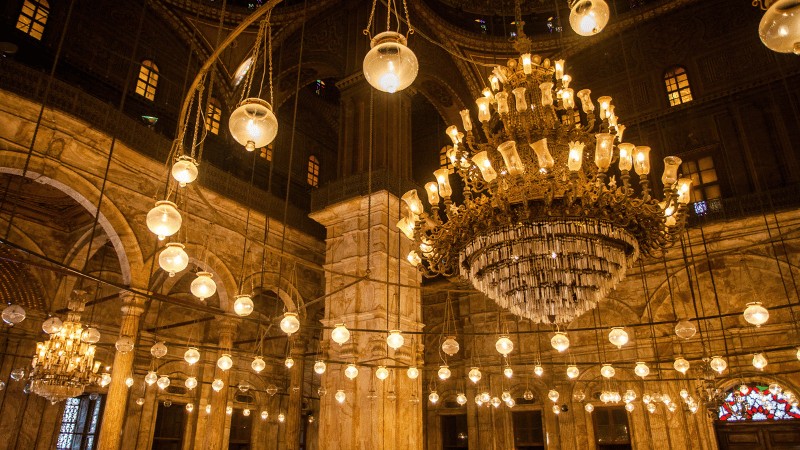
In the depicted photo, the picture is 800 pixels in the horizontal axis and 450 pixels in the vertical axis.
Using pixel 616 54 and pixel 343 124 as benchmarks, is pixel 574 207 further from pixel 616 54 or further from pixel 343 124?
pixel 616 54

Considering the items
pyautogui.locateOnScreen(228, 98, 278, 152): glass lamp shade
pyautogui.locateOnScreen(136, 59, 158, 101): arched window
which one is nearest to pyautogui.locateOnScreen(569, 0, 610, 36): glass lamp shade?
pyautogui.locateOnScreen(228, 98, 278, 152): glass lamp shade

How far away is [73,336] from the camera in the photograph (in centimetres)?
823

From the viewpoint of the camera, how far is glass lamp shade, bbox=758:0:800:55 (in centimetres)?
168

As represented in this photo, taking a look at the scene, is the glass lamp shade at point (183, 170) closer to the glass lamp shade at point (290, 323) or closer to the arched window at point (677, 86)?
the glass lamp shade at point (290, 323)

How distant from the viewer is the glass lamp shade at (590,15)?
117 inches

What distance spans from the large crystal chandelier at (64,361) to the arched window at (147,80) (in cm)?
481

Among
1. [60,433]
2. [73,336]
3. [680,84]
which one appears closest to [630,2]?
[680,84]

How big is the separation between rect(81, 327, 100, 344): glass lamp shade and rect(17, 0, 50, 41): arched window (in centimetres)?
545

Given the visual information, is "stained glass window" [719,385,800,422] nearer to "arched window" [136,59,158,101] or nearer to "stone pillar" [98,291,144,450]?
"stone pillar" [98,291,144,450]

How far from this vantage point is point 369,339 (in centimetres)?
842

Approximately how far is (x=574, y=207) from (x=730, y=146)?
873 cm

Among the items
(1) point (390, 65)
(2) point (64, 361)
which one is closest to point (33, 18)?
(2) point (64, 361)

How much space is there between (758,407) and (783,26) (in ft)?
35.9

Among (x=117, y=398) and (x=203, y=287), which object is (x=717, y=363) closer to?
(x=203, y=287)
